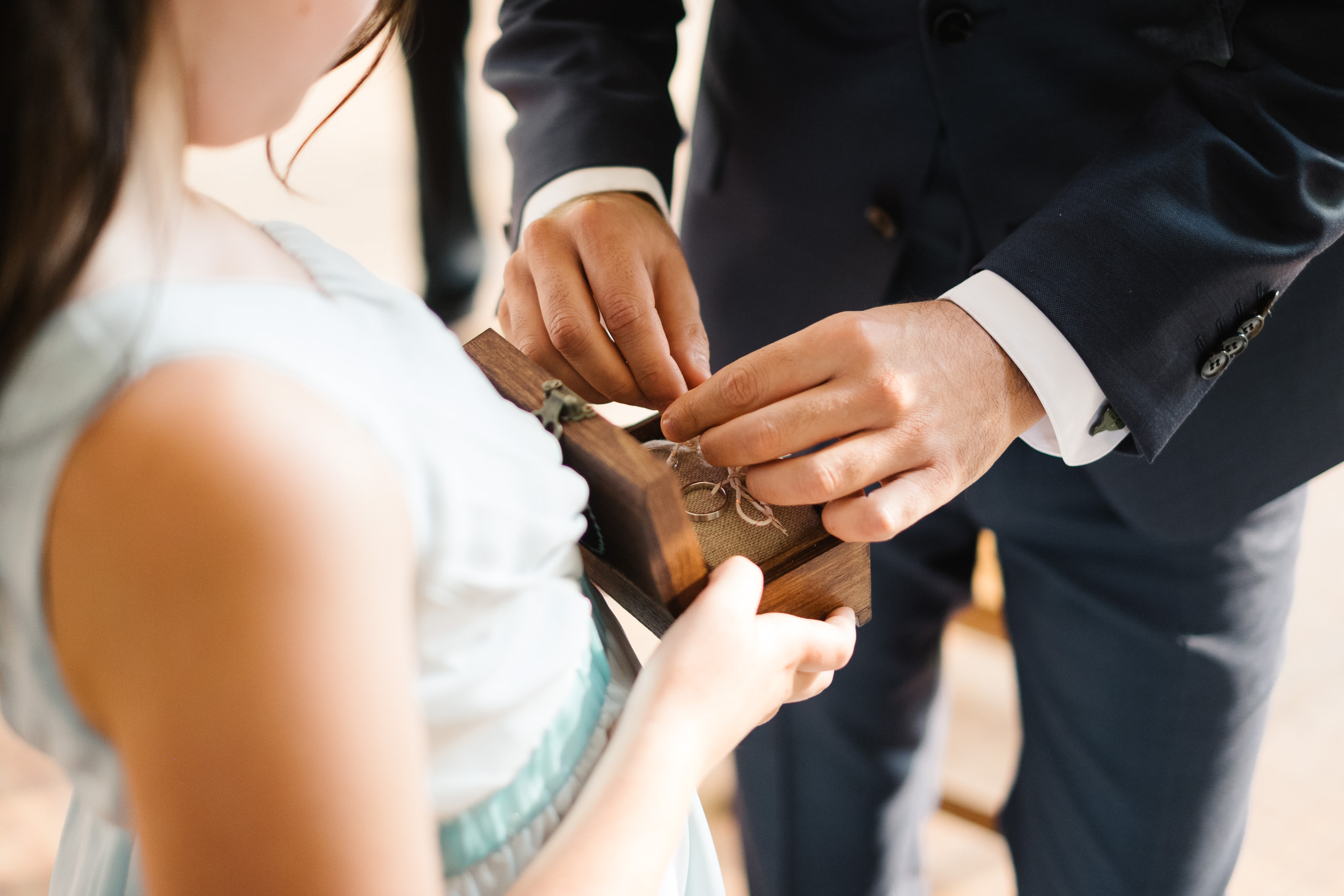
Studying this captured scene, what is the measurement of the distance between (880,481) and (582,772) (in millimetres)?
356

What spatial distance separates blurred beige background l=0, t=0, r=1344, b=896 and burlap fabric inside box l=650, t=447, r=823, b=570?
1.71 ft

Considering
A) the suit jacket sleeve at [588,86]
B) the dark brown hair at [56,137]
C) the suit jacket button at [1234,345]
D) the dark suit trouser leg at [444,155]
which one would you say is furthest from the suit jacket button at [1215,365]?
the dark suit trouser leg at [444,155]

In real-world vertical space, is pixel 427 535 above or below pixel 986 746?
above

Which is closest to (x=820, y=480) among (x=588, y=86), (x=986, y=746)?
(x=588, y=86)

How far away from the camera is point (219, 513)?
0.38m

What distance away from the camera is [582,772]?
63cm

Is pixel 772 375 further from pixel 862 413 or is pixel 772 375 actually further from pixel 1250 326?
pixel 1250 326

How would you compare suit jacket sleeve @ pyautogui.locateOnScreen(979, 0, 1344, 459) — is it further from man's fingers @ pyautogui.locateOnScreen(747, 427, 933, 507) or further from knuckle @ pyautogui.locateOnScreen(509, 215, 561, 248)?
knuckle @ pyautogui.locateOnScreen(509, 215, 561, 248)

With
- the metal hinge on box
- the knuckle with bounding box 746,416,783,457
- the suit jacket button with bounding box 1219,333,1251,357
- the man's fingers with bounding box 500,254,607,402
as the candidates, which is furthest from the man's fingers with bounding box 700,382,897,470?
the suit jacket button with bounding box 1219,333,1251,357

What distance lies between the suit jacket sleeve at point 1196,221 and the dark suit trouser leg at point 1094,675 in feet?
0.79

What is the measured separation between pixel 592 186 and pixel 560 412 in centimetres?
46

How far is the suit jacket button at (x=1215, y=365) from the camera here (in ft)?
2.72

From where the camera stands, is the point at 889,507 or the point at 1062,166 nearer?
the point at 889,507

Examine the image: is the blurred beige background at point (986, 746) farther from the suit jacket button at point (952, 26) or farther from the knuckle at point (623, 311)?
the suit jacket button at point (952, 26)
